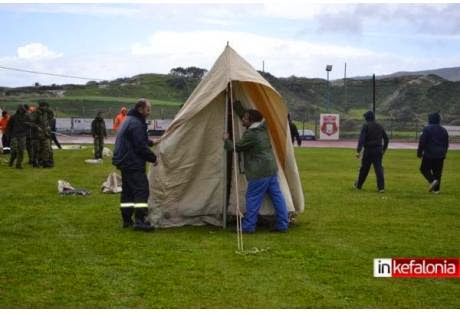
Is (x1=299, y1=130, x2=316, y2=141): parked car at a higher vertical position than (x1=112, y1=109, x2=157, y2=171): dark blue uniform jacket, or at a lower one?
lower

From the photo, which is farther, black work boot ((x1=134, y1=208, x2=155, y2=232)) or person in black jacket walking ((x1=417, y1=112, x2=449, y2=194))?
person in black jacket walking ((x1=417, y1=112, x2=449, y2=194))

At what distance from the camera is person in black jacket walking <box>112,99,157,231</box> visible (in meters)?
11.0

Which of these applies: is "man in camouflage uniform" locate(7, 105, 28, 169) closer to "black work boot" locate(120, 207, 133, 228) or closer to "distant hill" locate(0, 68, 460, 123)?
"black work boot" locate(120, 207, 133, 228)

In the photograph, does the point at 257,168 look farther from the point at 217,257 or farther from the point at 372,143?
the point at 372,143

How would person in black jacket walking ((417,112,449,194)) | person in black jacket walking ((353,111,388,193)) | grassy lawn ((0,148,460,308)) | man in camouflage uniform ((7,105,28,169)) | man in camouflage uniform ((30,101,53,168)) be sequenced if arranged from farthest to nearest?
man in camouflage uniform ((7,105,28,169)), man in camouflage uniform ((30,101,53,168)), person in black jacket walking ((353,111,388,193)), person in black jacket walking ((417,112,449,194)), grassy lawn ((0,148,460,308))

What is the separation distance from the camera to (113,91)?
290ft

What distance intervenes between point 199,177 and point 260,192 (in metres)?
1.14

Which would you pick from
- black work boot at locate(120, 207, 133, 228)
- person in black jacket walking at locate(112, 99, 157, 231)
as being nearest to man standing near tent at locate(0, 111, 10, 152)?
black work boot at locate(120, 207, 133, 228)

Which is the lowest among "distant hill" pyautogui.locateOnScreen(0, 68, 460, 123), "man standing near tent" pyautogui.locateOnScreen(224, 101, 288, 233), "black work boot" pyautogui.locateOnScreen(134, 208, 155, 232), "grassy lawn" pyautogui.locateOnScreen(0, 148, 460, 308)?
"grassy lawn" pyautogui.locateOnScreen(0, 148, 460, 308)

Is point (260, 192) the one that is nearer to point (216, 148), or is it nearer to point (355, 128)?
point (216, 148)

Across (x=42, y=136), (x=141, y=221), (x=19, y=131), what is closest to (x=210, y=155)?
(x=141, y=221)

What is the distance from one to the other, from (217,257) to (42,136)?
1414 cm

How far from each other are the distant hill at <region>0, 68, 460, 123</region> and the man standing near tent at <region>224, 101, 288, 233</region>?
213ft

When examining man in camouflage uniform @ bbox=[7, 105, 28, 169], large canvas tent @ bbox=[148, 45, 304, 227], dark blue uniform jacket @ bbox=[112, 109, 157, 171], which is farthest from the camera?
man in camouflage uniform @ bbox=[7, 105, 28, 169]
